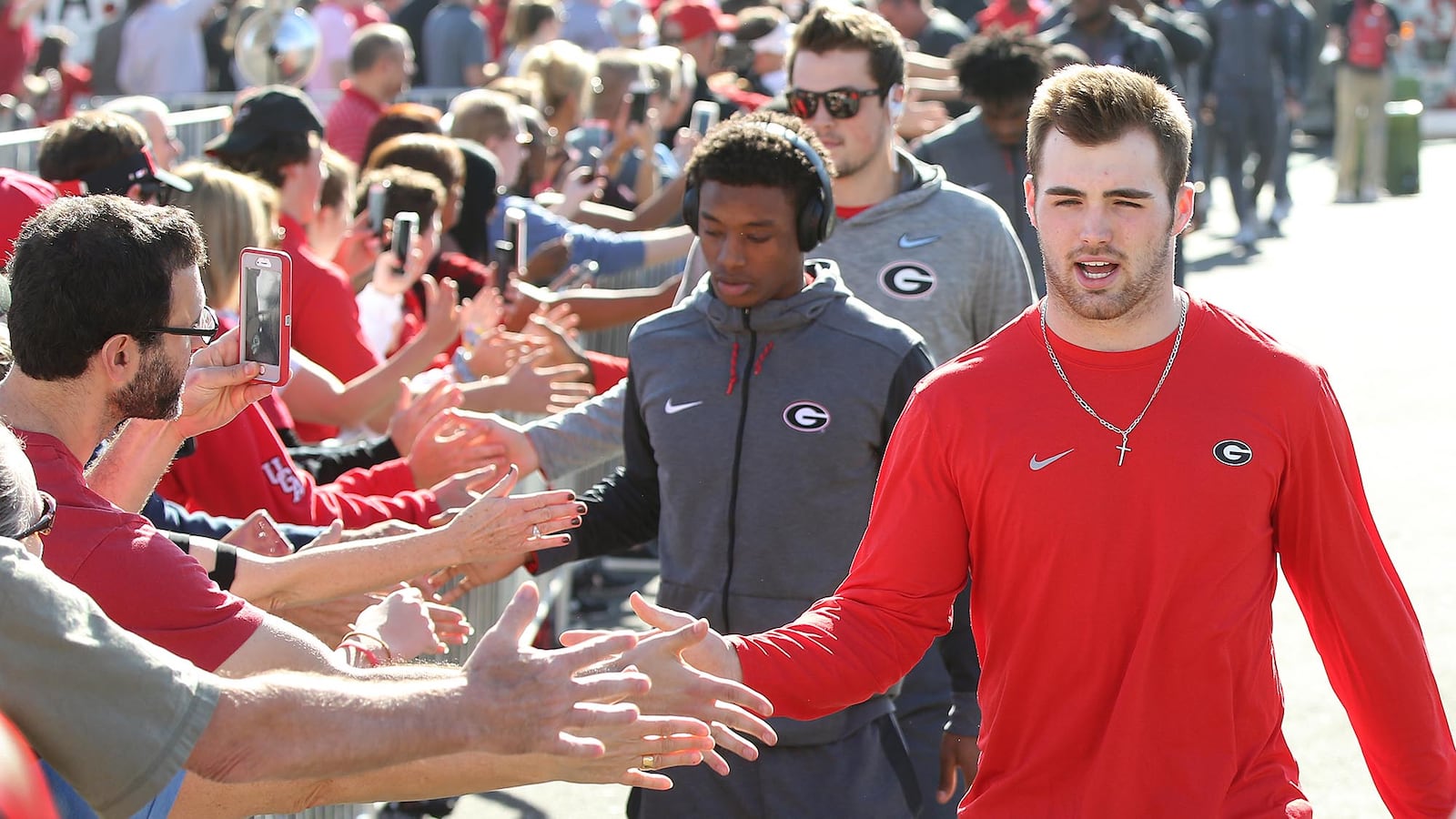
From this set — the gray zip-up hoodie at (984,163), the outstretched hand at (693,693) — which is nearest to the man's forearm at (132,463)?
the outstretched hand at (693,693)

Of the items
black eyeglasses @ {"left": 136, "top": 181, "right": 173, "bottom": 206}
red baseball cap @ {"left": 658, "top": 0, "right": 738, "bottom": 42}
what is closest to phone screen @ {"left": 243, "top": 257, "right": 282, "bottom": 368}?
black eyeglasses @ {"left": 136, "top": 181, "right": 173, "bottom": 206}

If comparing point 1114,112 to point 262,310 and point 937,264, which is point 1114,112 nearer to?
point 262,310

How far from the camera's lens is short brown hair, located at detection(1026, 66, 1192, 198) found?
3.33m

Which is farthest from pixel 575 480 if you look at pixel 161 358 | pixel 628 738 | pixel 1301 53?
pixel 1301 53

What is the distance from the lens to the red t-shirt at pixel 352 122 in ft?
33.4

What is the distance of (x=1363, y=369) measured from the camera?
13031mm

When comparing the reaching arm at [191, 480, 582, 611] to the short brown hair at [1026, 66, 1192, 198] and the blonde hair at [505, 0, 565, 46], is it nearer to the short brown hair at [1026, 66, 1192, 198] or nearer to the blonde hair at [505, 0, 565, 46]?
the short brown hair at [1026, 66, 1192, 198]

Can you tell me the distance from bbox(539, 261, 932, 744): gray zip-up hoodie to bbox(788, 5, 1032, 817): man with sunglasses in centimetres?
71

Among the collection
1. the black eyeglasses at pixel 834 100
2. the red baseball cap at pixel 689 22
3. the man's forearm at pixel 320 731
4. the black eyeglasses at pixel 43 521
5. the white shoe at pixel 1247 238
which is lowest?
the white shoe at pixel 1247 238

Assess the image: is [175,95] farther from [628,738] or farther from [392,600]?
[628,738]

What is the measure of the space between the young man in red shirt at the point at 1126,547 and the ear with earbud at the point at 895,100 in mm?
2426

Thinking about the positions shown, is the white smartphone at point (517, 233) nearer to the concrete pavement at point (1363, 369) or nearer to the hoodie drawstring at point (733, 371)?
the concrete pavement at point (1363, 369)

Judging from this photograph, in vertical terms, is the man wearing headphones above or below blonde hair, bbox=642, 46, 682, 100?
above

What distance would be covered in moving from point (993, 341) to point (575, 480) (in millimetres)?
5062
